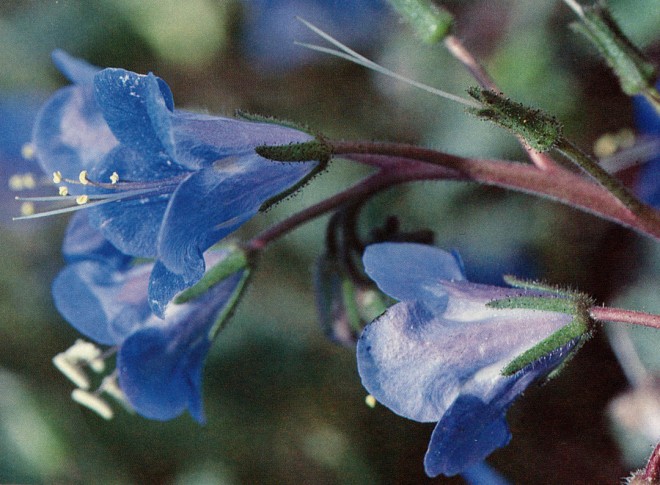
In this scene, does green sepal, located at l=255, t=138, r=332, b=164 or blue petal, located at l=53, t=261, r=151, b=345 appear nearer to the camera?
green sepal, located at l=255, t=138, r=332, b=164

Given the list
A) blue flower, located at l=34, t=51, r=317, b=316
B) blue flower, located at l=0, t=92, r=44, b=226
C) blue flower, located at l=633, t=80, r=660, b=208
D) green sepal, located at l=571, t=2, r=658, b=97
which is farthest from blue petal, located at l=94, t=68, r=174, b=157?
blue flower, located at l=0, t=92, r=44, b=226

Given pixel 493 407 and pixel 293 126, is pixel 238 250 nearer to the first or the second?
pixel 293 126

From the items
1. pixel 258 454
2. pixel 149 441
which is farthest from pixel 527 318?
pixel 149 441

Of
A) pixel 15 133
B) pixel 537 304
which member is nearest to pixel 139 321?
pixel 537 304

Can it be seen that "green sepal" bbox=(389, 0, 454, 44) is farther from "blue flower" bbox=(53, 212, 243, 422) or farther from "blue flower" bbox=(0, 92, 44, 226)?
"blue flower" bbox=(0, 92, 44, 226)

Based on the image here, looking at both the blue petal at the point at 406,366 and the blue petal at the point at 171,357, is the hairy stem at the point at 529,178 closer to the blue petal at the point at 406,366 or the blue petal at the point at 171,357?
the blue petal at the point at 406,366

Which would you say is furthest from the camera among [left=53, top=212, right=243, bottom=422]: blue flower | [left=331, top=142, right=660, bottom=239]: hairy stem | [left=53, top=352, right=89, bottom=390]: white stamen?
[left=53, top=352, right=89, bottom=390]: white stamen

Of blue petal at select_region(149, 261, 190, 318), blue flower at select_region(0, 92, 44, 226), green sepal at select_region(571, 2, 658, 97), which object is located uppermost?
green sepal at select_region(571, 2, 658, 97)
